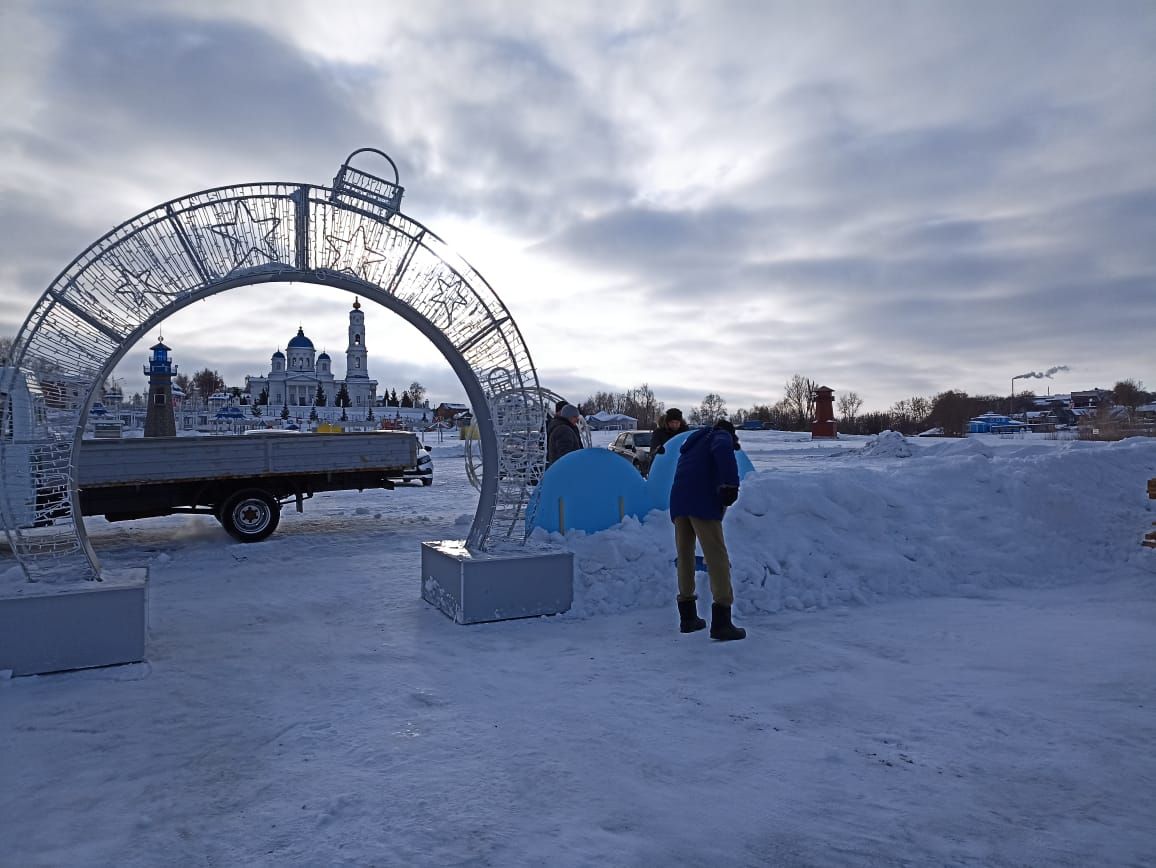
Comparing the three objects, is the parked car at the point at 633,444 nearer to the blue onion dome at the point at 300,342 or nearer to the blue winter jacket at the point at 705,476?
the blue winter jacket at the point at 705,476

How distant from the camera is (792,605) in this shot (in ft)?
24.7

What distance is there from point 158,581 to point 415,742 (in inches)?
243

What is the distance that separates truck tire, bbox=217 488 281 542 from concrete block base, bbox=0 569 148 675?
20.7 ft

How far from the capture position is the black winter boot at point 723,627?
6285 millimetres

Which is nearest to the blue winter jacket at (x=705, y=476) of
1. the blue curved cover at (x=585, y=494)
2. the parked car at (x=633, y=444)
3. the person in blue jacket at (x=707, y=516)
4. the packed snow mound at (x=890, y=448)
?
the person in blue jacket at (x=707, y=516)

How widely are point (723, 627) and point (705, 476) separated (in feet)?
4.20

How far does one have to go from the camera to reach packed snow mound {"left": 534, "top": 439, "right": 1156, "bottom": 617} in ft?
25.7

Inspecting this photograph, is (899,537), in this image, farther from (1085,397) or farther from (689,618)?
(1085,397)

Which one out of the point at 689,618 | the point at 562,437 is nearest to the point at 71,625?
the point at 689,618

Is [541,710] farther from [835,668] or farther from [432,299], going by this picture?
[432,299]

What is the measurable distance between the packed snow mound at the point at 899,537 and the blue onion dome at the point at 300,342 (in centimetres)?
9545

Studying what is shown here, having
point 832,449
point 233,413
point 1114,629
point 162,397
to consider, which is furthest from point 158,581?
point 233,413

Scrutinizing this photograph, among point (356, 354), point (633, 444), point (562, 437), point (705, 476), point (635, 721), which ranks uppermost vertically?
point (356, 354)

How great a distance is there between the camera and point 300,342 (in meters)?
97.1
